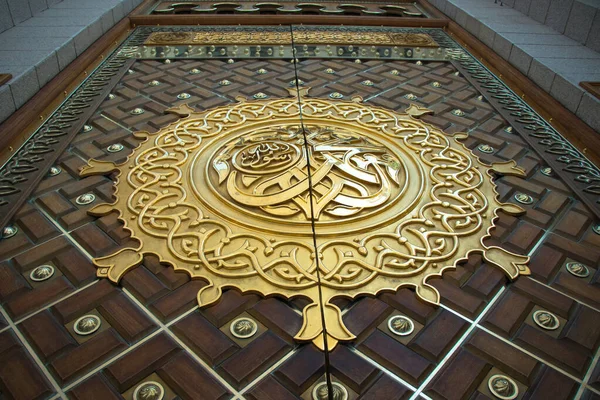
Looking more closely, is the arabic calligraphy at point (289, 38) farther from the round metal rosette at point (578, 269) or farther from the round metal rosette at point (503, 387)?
the round metal rosette at point (503, 387)

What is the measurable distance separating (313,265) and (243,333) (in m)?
0.28

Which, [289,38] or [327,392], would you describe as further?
[289,38]

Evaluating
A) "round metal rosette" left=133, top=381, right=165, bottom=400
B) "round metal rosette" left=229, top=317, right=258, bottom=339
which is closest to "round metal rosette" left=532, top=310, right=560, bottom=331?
"round metal rosette" left=229, top=317, right=258, bottom=339

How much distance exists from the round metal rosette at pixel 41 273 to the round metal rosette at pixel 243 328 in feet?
1.74

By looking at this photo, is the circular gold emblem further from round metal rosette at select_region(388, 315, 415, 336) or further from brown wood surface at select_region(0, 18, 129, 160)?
brown wood surface at select_region(0, 18, 129, 160)

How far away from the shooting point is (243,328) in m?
1.07

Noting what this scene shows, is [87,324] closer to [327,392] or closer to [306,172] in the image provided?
[327,392]

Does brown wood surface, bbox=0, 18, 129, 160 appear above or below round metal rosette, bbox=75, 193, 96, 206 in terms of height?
above

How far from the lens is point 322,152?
1710 mm

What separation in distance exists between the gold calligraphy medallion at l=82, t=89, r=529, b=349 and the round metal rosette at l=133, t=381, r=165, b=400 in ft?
0.77

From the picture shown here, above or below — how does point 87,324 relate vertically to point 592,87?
below

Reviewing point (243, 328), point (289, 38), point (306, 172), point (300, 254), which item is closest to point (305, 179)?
point (306, 172)

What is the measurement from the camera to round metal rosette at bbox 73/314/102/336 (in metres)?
1.05

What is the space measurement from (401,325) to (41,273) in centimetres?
95
